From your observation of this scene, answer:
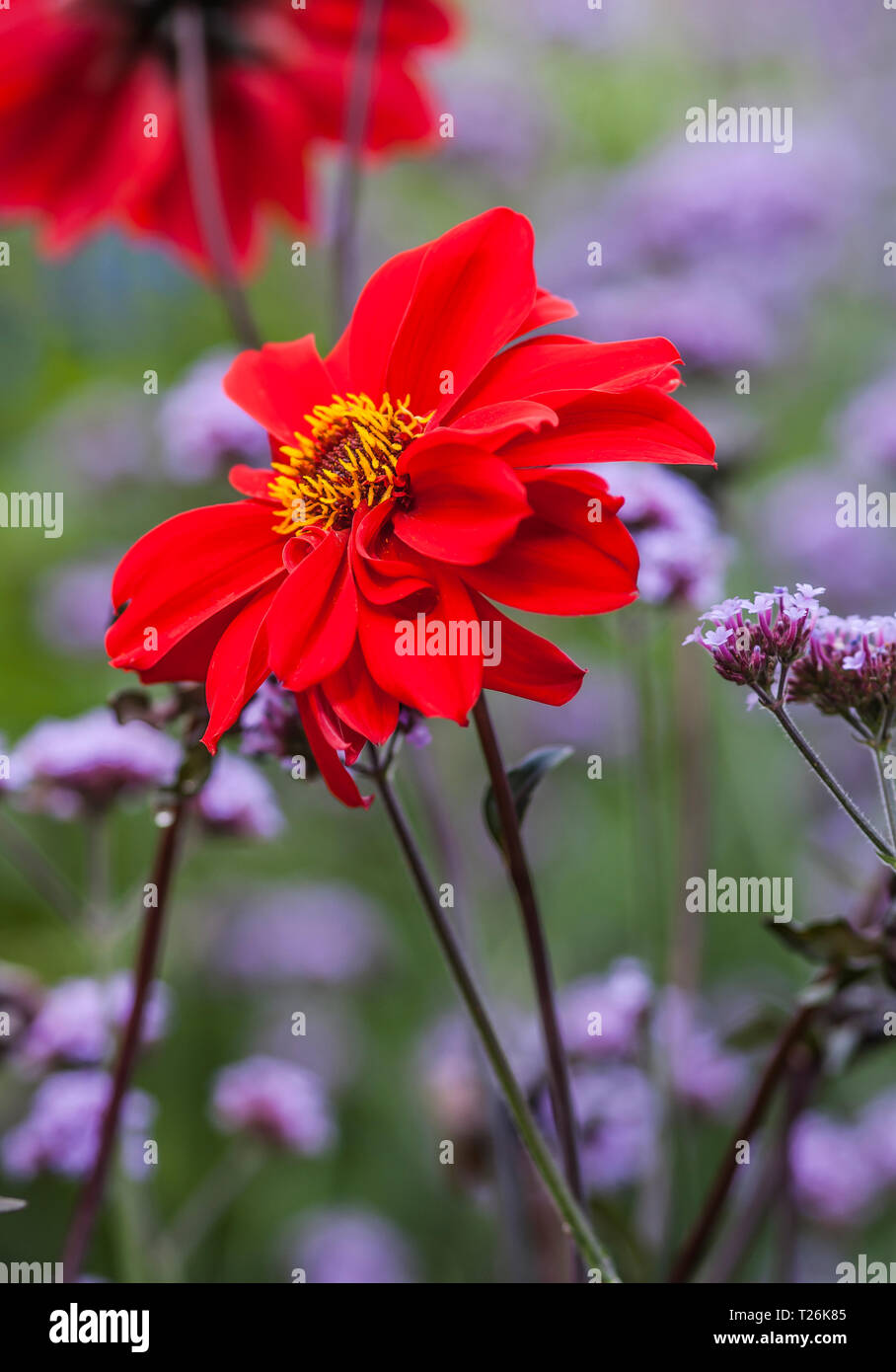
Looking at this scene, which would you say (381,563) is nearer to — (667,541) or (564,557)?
(564,557)

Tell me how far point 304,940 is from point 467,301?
522mm

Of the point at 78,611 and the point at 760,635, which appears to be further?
the point at 78,611

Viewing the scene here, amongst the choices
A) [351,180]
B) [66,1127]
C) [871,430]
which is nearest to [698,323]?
[871,430]

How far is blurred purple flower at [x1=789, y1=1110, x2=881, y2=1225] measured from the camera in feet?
1.40

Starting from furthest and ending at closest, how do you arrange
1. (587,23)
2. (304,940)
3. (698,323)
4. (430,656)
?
(587,23) → (304,940) → (698,323) → (430,656)

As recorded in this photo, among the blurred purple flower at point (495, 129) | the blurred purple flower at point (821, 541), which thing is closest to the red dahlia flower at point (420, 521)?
the blurred purple flower at point (821, 541)

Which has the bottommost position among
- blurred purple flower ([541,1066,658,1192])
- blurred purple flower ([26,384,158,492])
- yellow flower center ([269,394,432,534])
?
blurred purple flower ([541,1066,658,1192])

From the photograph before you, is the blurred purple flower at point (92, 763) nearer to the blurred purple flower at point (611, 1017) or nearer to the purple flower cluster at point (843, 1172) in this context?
the blurred purple flower at point (611, 1017)

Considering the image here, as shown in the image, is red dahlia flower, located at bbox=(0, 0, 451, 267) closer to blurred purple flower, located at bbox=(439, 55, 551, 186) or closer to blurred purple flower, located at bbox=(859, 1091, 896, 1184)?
blurred purple flower, located at bbox=(439, 55, 551, 186)

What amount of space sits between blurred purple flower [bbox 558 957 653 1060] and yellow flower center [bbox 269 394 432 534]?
166 mm

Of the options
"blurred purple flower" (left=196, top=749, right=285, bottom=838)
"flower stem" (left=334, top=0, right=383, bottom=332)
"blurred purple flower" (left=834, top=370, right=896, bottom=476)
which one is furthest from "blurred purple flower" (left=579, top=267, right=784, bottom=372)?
"blurred purple flower" (left=196, top=749, right=285, bottom=838)

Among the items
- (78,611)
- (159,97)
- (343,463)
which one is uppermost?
(159,97)

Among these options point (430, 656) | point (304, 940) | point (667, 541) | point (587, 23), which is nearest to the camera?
point (430, 656)

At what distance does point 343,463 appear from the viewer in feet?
0.88
